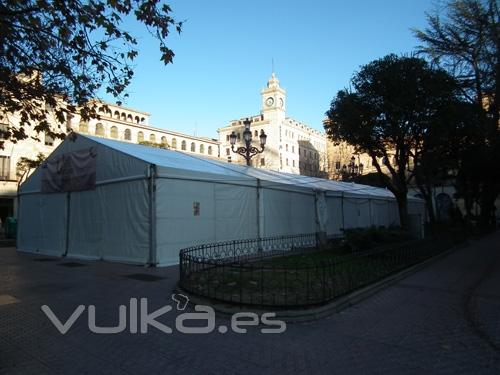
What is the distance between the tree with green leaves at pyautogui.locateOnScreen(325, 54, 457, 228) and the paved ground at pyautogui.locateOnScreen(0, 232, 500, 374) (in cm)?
894

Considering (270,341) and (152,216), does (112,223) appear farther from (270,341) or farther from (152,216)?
(270,341)

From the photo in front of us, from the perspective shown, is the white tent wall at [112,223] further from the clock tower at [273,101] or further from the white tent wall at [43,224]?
the clock tower at [273,101]

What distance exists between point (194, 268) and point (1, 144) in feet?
15.2

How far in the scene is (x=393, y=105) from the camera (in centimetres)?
1580

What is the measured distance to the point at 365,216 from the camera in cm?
2602

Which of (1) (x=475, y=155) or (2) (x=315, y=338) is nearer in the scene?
(2) (x=315, y=338)

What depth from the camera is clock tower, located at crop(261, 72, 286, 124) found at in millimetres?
100812

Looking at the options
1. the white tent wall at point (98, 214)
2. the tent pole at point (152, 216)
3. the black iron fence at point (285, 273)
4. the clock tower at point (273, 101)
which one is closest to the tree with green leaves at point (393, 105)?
the black iron fence at point (285, 273)

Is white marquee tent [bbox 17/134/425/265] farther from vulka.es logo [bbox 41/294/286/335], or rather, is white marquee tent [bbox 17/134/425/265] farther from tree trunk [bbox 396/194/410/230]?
vulka.es logo [bbox 41/294/286/335]

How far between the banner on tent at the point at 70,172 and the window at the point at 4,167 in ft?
105

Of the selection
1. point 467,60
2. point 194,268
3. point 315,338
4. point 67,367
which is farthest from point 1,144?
point 467,60

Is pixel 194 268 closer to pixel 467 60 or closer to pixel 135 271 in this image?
pixel 135 271

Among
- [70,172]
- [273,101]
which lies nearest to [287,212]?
[70,172]

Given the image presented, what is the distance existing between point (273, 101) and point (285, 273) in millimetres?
98564
